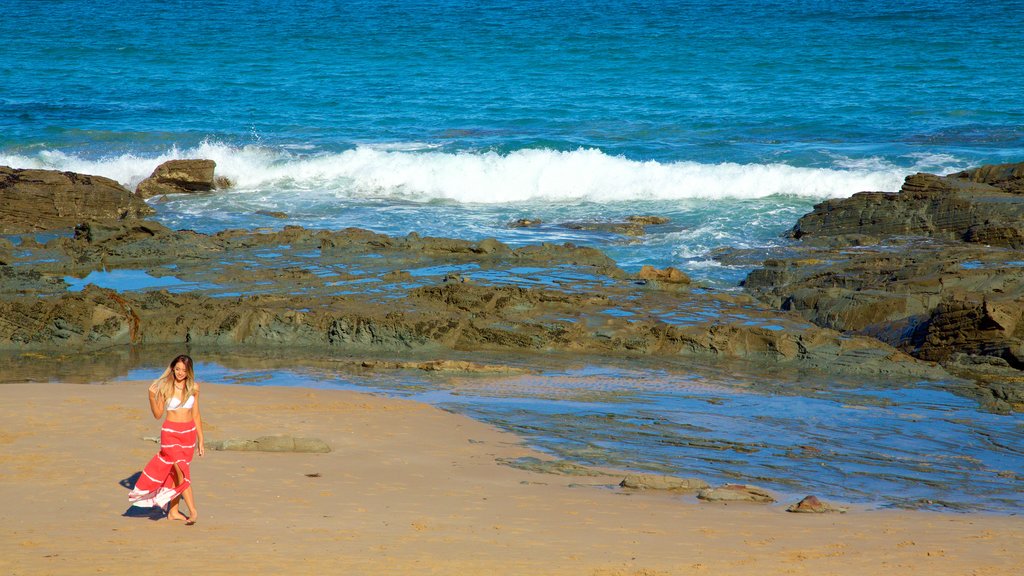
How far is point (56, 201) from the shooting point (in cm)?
1703

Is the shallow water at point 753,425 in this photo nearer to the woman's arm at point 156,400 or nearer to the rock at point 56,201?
the woman's arm at point 156,400

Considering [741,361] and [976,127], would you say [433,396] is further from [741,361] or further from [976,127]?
[976,127]

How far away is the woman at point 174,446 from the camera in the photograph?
18.8 feet

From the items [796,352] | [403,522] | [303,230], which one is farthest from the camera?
[303,230]

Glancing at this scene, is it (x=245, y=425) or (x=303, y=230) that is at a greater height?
(x=303, y=230)

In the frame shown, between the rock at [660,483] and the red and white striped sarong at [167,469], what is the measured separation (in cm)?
265

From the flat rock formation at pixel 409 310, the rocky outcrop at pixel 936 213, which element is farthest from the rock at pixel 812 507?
the rocky outcrop at pixel 936 213

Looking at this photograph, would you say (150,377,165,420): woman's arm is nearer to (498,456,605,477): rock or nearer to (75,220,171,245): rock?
(498,456,605,477): rock

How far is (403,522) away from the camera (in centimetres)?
579

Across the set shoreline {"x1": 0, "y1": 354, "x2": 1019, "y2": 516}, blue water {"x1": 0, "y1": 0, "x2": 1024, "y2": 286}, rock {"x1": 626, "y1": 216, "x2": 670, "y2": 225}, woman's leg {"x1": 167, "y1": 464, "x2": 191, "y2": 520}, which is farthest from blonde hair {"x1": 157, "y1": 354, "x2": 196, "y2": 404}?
rock {"x1": 626, "y1": 216, "x2": 670, "y2": 225}

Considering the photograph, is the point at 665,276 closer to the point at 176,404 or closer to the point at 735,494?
the point at 735,494

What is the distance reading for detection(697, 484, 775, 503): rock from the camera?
644 centimetres

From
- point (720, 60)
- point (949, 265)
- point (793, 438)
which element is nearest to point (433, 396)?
point (793, 438)

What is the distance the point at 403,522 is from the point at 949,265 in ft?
28.1
